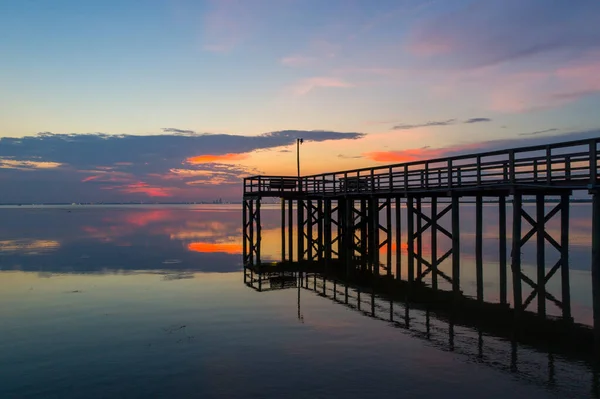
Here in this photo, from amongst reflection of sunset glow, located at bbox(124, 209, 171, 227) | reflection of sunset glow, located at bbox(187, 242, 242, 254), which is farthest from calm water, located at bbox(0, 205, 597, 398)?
reflection of sunset glow, located at bbox(124, 209, 171, 227)

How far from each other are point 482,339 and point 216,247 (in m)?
28.5

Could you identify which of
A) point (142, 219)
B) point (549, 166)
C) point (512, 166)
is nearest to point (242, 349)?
point (549, 166)

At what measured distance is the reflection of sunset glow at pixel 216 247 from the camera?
118 ft

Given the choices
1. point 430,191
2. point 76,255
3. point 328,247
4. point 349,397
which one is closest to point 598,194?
point 430,191

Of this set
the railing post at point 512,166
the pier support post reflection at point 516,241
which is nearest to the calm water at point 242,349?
the pier support post reflection at point 516,241

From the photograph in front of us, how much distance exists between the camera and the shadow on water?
9.85 meters

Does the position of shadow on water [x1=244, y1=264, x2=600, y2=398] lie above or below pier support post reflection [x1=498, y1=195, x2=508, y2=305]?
below

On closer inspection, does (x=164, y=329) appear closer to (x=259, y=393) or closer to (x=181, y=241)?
(x=259, y=393)

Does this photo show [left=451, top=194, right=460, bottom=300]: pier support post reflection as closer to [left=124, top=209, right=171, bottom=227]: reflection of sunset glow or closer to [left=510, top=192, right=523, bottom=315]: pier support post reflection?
[left=510, top=192, right=523, bottom=315]: pier support post reflection

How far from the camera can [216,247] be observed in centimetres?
3831

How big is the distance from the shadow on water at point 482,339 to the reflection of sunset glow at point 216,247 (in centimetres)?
1514

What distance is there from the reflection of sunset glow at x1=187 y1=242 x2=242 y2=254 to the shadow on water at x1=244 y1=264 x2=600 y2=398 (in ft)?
49.7

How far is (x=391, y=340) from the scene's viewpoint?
12.6 m

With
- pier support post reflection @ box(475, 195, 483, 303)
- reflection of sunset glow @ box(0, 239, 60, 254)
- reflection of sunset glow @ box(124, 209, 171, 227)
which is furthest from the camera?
reflection of sunset glow @ box(124, 209, 171, 227)
